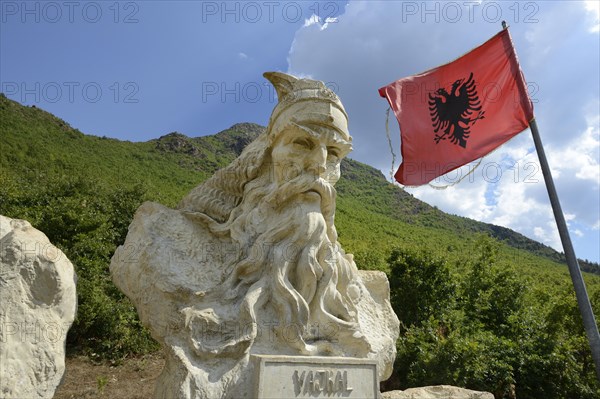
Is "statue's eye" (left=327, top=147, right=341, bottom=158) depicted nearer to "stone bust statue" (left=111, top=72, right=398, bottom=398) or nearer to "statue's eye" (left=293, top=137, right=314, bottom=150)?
"stone bust statue" (left=111, top=72, right=398, bottom=398)

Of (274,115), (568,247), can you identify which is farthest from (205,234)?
(568,247)

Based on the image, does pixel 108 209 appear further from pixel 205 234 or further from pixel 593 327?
pixel 593 327

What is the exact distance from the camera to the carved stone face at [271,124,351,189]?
3348 millimetres

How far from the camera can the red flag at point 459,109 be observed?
4.71 m

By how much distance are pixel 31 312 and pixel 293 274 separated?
5.16 feet

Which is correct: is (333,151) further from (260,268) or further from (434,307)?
(434,307)

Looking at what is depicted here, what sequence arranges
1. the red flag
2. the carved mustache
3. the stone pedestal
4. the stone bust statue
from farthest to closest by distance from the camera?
the red flag → the carved mustache → the stone bust statue → the stone pedestal

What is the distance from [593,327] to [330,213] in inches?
94.8

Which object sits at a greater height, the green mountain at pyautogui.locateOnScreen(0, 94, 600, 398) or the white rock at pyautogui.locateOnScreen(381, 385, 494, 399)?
the green mountain at pyautogui.locateOnScreen(0, 94, 600, 398)

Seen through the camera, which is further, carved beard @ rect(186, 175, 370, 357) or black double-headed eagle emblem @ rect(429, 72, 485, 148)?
black double-headed eagle emblem @ rect(429, 72, 485, 148)

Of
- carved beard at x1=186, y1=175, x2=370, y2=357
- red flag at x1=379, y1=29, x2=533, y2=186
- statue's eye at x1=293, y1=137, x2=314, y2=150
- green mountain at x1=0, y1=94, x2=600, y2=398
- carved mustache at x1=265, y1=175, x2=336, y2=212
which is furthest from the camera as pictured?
green mountain at x1=0, y1=94, x2=600, y2=398

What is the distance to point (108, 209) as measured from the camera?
1124 centimetres

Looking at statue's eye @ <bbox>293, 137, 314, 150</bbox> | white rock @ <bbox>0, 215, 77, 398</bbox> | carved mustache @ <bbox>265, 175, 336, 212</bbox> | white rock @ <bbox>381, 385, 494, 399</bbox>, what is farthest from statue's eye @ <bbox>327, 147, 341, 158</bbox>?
white rock @ <bbox>381, 385, 494, 399</bbox>

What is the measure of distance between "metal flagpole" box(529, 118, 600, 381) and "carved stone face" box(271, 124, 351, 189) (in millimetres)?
2162
